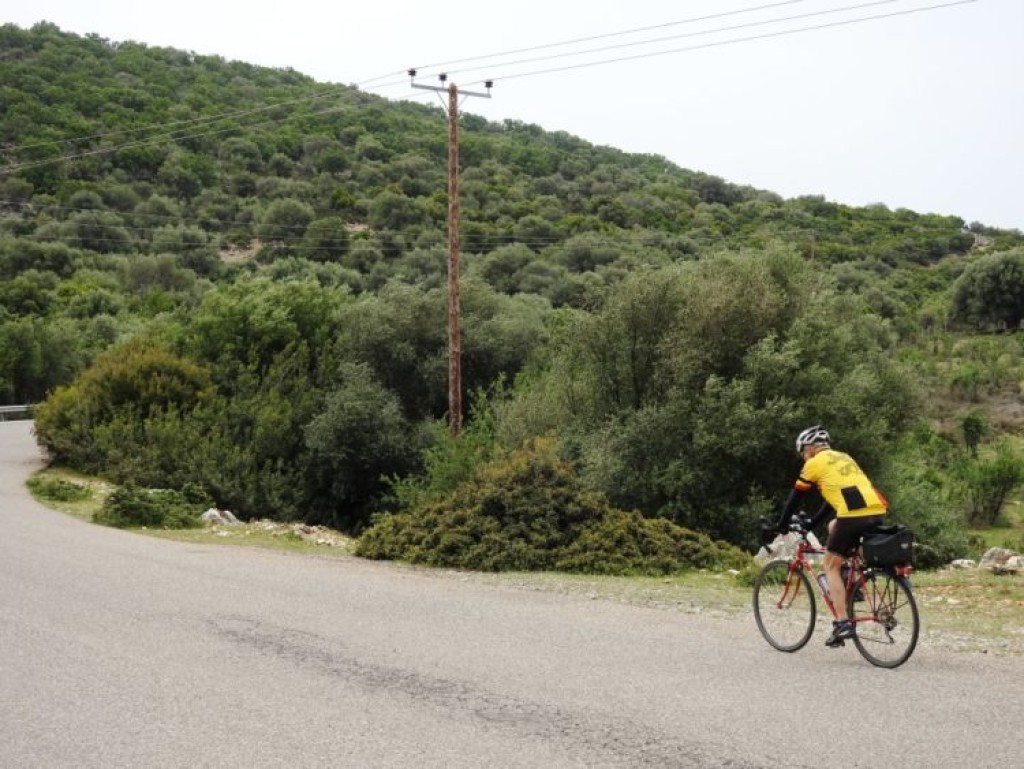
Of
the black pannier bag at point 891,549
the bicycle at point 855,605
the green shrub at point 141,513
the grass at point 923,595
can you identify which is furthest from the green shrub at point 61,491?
the black pannier bag at point 891,549

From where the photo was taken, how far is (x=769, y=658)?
8.50 m

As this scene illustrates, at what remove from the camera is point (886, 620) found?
314 inches

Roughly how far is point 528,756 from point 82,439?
26889 mm

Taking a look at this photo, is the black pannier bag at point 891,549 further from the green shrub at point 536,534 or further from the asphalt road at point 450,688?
the green shrub at point 536,534

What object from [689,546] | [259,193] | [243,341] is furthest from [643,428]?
[259,193]

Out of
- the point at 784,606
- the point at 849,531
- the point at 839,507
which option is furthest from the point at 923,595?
the point at 839,507

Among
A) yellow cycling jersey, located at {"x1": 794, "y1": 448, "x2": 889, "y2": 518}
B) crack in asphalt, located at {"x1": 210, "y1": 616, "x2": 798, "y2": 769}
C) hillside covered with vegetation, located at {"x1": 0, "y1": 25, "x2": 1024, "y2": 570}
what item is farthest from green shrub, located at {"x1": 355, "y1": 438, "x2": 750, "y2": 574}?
yellow cycling jersey, located at {"x1": 794, "y1": 448, "x2": 889, "y2": 518}

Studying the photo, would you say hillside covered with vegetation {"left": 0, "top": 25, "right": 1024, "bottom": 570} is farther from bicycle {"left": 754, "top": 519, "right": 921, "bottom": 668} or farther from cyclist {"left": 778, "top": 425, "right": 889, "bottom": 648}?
cyclist {"left": 778, "top": 425, "right": 889, "bottom": 648}

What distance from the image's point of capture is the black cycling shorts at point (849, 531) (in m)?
8.15

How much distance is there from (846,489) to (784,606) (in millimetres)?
1409

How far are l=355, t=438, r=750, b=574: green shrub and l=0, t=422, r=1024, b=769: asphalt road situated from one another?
295 centimetres

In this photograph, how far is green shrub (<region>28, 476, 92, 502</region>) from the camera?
76.3ft

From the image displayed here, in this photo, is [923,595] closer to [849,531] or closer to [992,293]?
[849,531]

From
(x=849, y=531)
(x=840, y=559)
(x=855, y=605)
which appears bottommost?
(x=855, y=605)
